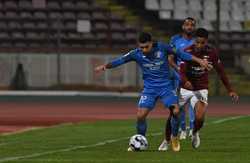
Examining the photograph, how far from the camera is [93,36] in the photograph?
50.4m

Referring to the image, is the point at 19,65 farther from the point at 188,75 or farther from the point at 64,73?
the point at 188,75

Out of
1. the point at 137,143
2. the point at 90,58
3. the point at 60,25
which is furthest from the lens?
the point at 60,25

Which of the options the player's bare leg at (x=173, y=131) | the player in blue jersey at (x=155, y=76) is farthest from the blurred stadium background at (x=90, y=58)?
the player in blue jersey at (x=155, y=76)

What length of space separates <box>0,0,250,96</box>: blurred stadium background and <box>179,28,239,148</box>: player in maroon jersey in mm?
26633

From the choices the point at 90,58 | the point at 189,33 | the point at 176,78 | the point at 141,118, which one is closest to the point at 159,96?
the point at 141,118

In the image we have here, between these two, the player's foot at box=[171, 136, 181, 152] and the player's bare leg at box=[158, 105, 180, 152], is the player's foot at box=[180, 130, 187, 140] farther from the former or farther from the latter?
the player's foot at box=[171, 136, 181, 152]

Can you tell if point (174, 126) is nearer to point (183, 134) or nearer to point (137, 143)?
point (137, 143)

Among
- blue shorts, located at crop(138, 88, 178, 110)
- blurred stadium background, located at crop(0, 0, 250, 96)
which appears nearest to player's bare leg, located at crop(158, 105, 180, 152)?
blue shorts, located at crop(138, 88, 178, 110)

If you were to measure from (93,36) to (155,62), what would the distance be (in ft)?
114

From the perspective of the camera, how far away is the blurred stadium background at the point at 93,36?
4547 cm

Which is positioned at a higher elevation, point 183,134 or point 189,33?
point 189,33

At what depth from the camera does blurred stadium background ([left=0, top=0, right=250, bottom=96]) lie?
149 feet

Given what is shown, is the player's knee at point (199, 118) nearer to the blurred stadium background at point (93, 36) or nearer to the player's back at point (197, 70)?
the player's back at point (197, 70)

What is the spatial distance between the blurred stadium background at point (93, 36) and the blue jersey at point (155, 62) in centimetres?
2771
